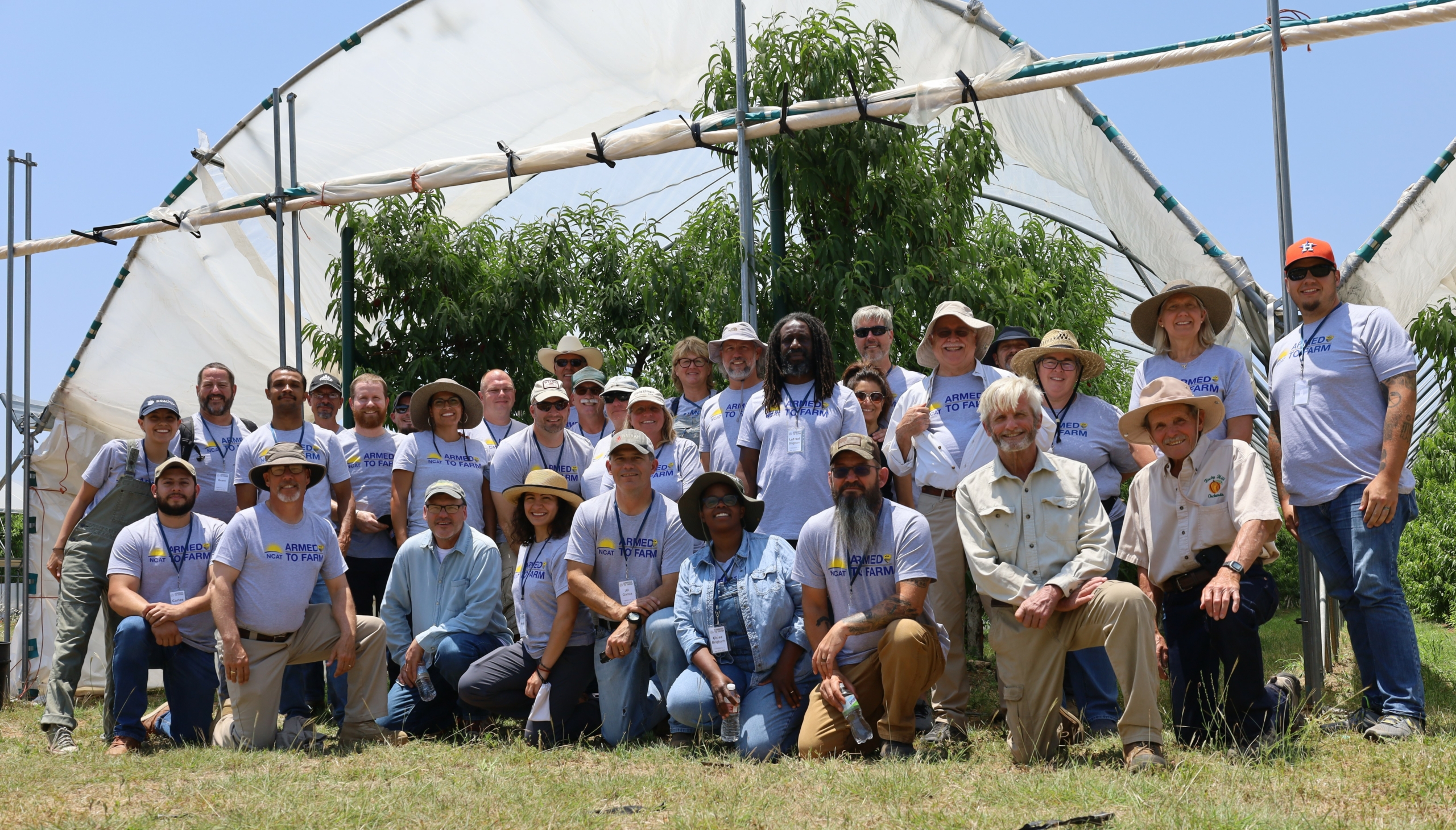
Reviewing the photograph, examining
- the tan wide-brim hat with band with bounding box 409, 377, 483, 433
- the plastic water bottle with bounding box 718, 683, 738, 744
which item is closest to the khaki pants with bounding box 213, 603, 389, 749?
the tan wide-brim hat with band with bounding box 409, 377, 483, 433

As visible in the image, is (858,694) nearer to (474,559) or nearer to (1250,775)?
(1250,775)

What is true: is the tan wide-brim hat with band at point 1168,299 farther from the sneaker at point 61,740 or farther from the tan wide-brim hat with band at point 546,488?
the sneaker at point 61,740

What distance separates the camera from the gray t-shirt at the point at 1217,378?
534 cm

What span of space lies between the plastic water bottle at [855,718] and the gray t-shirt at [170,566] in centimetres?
344

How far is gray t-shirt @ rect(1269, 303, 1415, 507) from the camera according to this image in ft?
16.3

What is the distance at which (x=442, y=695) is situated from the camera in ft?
21.1

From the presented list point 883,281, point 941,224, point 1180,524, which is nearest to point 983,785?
point 1180,524

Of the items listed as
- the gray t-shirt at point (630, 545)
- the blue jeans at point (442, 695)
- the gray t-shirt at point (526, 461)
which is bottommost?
the blue jeans at point (442, 695)

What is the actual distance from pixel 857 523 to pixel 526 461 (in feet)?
7.96

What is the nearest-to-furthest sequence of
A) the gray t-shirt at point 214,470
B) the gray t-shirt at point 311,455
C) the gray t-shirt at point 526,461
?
the gray t-shirt at point 311,455
the gray t-shirt at point 526,461
the gray t-shirt at point 214,470

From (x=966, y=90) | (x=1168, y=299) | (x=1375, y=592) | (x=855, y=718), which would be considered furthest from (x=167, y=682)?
(x=1375, y=592)

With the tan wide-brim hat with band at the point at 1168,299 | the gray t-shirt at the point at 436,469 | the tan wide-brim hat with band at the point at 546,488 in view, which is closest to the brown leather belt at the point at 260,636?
the gray t-shirt at the point at 436,469

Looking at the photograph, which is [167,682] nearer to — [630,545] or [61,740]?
[61,740]

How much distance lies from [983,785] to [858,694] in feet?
3.36
